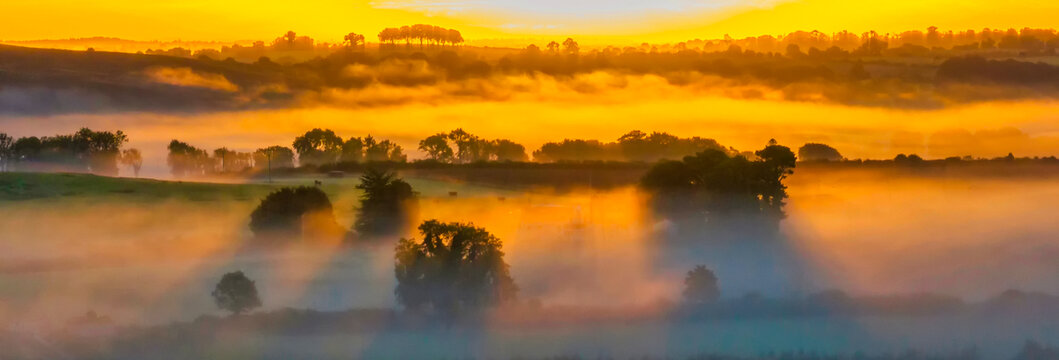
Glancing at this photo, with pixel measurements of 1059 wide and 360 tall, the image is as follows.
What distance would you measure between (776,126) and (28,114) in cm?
1118

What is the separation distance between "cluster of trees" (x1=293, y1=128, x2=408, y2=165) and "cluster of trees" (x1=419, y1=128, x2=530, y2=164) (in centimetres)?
51

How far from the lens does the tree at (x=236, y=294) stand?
684 inches

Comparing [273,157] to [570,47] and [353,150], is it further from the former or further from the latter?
[570,47]

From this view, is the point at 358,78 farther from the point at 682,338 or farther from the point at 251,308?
the point at 682,338

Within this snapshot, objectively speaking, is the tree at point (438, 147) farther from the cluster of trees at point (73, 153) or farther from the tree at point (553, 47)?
the cluster of trees at point (73, 153)

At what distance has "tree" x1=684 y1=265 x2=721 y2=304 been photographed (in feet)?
58.9

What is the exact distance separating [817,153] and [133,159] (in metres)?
9.92

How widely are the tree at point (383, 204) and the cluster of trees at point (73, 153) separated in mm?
3690

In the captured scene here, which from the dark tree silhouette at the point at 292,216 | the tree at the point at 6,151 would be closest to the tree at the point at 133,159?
the tree at the point at 6,151

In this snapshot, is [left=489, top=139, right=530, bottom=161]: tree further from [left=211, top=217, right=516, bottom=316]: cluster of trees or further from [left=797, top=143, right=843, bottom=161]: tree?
[left=797, top=143, right=843, bottom=161]: tree

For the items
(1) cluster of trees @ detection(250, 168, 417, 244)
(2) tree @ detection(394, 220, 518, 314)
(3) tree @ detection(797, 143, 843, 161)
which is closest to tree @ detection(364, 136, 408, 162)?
(1) cluster of trees @ detection(250, 168, 417, 244)

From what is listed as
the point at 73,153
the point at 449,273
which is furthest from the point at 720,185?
the point at 73,153

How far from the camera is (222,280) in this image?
18.0 m

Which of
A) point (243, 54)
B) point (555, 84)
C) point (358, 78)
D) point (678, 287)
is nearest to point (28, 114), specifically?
Answer: point (243, 54)
